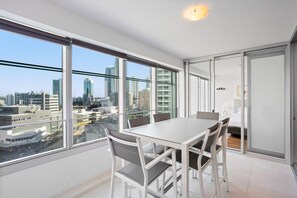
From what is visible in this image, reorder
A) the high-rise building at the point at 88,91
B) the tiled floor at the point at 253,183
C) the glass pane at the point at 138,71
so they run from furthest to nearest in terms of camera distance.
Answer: the glass pane at the point at 138,71 → the high-rise building at the point at 88,91 → the tiled floor at the point at 253,183

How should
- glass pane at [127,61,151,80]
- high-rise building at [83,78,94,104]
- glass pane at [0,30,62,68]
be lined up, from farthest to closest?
glass pane at [127,61,151,80]
high-rise building at [83,78,94,104]
glass pane at [0,30,62,68]

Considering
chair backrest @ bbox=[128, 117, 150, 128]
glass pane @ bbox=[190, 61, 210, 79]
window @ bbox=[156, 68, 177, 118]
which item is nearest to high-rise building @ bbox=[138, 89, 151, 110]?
window @ bbox=[156, 68, 177, 118]

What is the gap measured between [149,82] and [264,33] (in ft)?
8.10

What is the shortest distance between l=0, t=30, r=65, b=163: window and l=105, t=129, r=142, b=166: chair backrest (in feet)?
3.89

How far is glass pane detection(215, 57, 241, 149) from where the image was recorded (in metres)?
4.04

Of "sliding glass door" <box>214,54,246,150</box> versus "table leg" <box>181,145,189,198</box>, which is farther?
"sliding glass door" <box>214,54,246,150</box>

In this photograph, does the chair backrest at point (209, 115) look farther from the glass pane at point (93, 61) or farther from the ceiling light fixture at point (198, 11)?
the glass pane at point (93, 61)

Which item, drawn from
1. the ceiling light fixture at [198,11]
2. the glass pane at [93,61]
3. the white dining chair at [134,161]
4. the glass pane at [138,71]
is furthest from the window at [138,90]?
the white dining chair at [134,161]

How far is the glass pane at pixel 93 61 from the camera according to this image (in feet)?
7.83

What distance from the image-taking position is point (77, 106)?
7.89 feet

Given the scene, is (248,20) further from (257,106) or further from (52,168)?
(52,168)

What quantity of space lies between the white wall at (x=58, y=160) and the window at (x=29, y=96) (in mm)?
254

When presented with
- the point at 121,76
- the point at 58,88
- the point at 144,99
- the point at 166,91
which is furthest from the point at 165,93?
the point at 58,88

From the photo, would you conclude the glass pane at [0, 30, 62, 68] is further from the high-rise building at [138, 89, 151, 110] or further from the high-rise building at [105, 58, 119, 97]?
the high-rise building at [138, 89, 151, 110]
